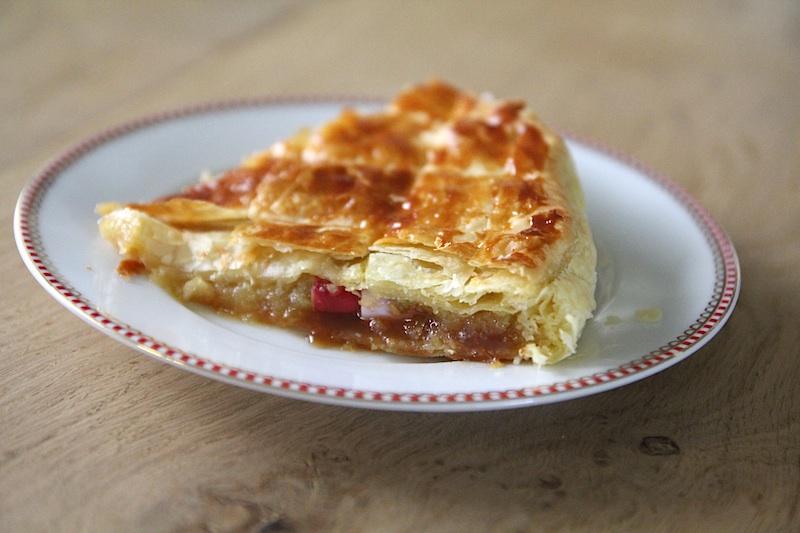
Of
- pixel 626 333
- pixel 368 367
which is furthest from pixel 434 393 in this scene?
pixel 626 333

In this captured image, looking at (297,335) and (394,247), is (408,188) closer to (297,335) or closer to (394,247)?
(394,247)

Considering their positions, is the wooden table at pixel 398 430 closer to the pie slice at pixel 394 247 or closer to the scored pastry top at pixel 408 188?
the pie slice at pixel 394 247

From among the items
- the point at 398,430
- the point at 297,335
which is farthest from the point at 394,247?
the point at 398,430

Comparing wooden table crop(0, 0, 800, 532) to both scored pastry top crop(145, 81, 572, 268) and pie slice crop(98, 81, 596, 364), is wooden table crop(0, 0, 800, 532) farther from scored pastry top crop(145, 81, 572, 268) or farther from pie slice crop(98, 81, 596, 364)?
scored pastry top crop(145, 81, 572, 268)

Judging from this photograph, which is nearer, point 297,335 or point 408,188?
point 297,335

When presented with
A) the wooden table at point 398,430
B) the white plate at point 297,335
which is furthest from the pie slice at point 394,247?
the wooden table at point 398,430
